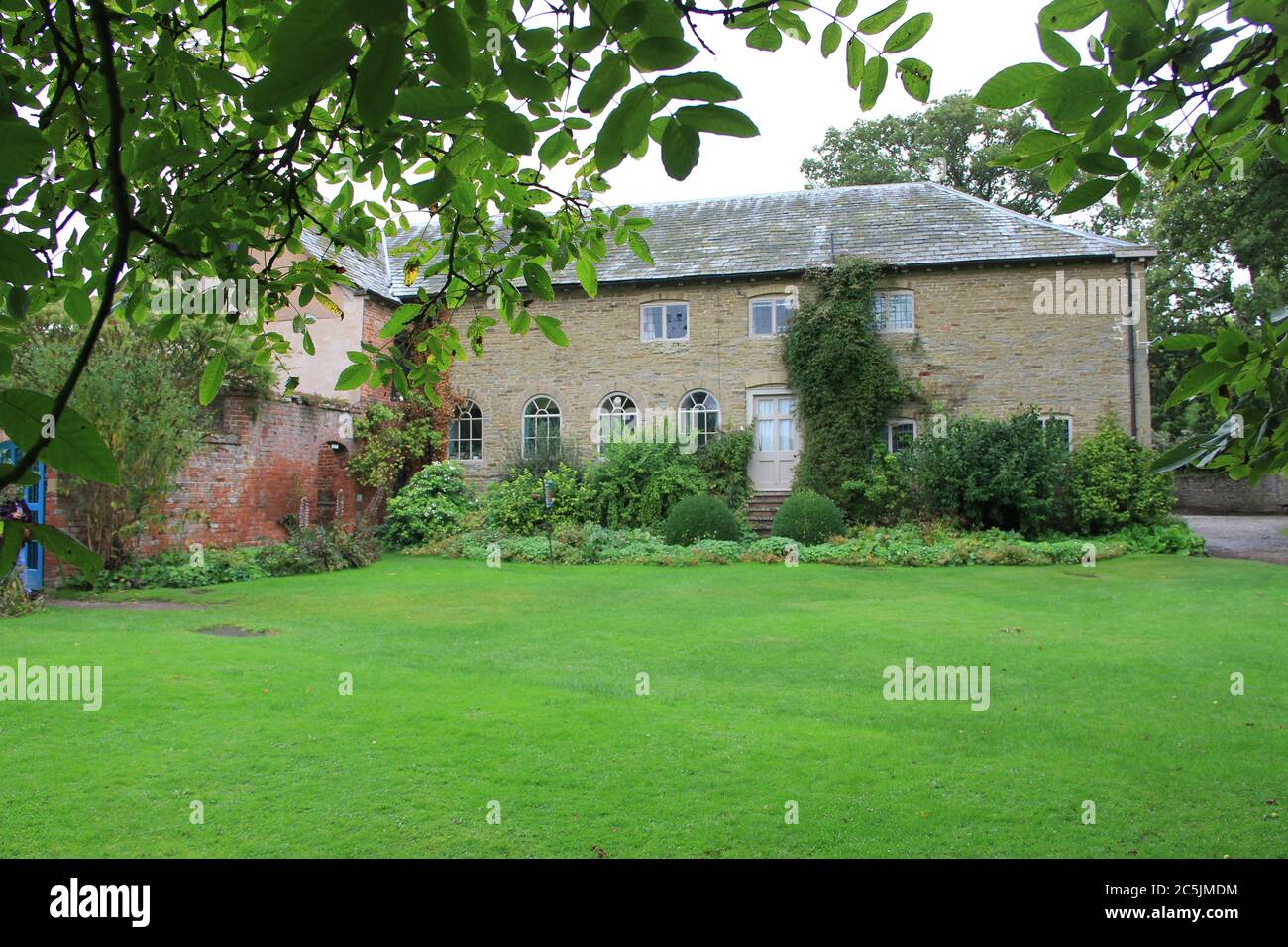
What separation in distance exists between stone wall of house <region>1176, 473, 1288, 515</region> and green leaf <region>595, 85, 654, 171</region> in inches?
1269

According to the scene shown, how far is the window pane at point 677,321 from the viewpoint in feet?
71.4

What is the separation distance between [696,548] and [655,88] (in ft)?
49.0

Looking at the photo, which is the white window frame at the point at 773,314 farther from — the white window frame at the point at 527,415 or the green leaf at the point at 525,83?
the green leaf at the point at 525,83

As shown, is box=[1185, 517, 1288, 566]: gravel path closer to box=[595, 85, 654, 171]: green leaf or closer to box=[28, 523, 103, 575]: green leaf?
box=[595, 85, 654, 171]: green leaf

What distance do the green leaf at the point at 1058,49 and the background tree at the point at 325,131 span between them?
13.2 inches

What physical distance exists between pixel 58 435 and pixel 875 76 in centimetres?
192

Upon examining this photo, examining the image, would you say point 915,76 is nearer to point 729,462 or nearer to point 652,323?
point 729,462

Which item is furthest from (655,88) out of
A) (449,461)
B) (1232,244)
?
(1232,244)

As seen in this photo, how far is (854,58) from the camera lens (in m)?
2.08

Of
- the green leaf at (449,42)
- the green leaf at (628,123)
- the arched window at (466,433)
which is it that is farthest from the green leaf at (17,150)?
the arched window at (466,433)

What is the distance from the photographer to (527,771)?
473 centimetres

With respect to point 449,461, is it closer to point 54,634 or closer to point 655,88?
point 54,634

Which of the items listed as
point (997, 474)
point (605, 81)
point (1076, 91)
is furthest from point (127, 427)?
point (997, 474)

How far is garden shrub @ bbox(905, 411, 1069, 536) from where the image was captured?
17.7 metres
